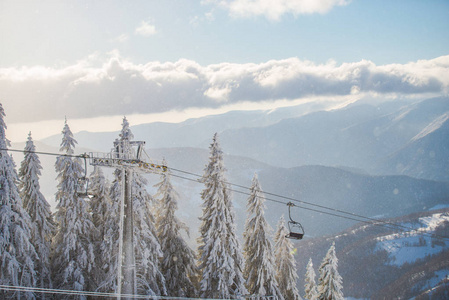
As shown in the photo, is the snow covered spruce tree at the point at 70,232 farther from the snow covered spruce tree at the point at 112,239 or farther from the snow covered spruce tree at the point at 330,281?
the snow covered spruce tree at the point at 330,281

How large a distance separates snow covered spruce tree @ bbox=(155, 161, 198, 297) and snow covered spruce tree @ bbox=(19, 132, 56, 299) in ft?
30.4

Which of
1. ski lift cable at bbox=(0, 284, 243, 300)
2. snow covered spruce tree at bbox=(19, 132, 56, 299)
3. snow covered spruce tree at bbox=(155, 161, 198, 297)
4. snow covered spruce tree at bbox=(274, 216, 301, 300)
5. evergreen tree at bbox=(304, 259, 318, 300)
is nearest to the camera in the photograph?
ski lift cable at bbox=(0, 284, 243, 300)

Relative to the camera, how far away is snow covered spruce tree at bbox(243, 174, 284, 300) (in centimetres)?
3033

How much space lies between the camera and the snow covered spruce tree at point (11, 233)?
23.7m

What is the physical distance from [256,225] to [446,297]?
180 meters

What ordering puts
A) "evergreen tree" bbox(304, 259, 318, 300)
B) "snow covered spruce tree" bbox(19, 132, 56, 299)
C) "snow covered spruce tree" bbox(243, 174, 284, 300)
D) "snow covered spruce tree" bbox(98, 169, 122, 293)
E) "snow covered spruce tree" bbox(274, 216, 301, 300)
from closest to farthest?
"snow covered spruce tree" bbox(98, 169, 122, 293)
"snow covered spruce tree" bbox(19, 132, 56, 299)
"snow covered spruce tree" bbox(243, 174, 284, 300)
"snow covered spruce tree" bbox(274, 216, 301, 300)
"evergreen tree" bbox(304, 259, 318, 300)

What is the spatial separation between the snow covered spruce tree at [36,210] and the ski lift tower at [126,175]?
39.5ft

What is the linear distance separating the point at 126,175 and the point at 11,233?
11917mm

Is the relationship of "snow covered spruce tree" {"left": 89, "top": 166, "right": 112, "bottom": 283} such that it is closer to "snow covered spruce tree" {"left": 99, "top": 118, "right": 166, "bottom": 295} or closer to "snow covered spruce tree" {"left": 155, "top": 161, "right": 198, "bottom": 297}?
"snow covered spruce tree" {"left": 99, "top": 118, "right": 166, "bottom": 295}

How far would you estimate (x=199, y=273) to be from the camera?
3148cm

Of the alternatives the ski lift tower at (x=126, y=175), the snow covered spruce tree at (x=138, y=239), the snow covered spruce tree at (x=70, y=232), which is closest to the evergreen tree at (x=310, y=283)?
the snow covered spruce tree at (x=138, y=239)

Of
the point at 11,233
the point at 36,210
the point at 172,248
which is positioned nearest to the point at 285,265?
the point at 172,248

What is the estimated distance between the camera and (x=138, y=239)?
24.5 meters

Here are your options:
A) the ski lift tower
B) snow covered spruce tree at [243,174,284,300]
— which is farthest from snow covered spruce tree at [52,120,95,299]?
snow covered spruce tree at [243,174,284,300]
